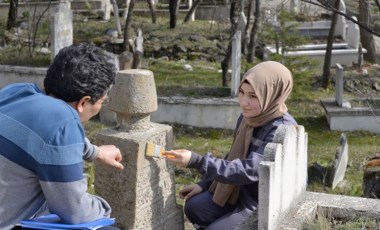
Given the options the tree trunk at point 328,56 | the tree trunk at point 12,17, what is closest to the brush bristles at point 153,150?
the tree trunk at point 328,56

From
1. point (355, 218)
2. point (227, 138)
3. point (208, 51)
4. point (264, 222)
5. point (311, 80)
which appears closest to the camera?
point (264, 222)

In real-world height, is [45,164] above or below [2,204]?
above

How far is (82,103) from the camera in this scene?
115 inches

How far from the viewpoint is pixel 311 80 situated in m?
11.4

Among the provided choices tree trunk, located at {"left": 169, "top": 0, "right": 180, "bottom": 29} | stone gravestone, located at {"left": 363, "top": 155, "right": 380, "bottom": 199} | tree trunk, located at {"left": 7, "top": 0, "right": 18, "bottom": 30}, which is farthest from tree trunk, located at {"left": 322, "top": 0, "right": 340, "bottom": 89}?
tree trunk, located at {"left": 7, "top": 0, "right": 18, "bottom": 30}

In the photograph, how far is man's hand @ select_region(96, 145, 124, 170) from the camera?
3.34 m

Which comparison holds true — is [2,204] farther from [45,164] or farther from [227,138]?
[227,138]

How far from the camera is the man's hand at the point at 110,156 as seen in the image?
3.34 m

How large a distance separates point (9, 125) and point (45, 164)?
0.21 metres

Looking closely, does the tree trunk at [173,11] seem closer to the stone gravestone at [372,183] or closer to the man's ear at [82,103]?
the stone gravestone at [372,183]

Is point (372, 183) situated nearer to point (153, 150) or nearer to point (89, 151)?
point (153, 150)

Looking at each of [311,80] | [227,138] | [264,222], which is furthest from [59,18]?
[264,222]

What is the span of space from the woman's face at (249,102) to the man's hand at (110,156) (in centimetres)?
74

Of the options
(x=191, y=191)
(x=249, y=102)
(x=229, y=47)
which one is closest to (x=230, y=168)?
(x=249, y=102)
